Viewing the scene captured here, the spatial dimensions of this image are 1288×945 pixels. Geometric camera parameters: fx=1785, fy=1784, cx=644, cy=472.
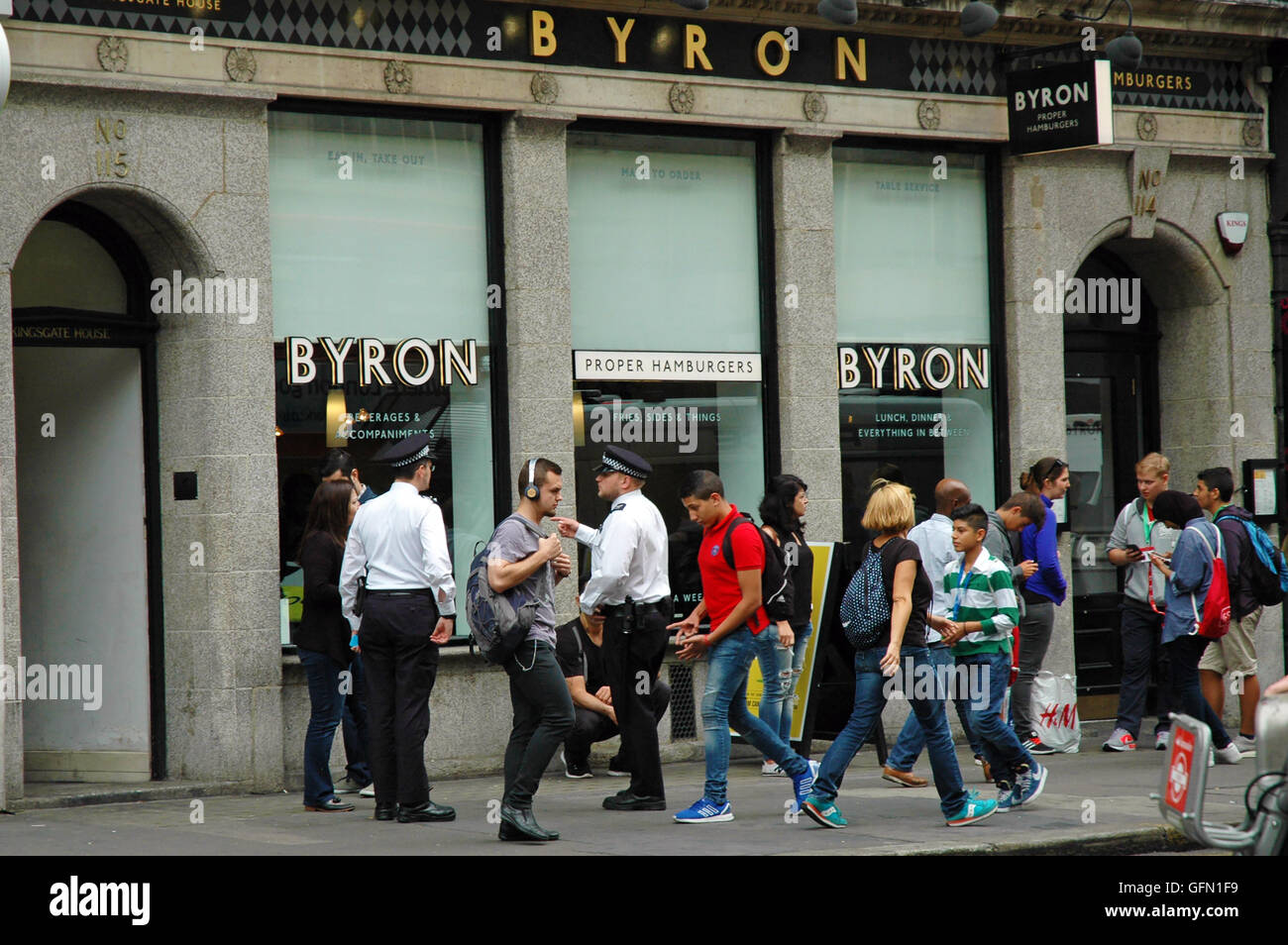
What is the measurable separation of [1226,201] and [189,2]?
892cm

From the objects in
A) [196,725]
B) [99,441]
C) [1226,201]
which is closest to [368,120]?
[99,441]

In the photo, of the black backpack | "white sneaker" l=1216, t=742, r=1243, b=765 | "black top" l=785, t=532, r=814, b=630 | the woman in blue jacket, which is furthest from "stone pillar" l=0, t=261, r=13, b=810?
"white sneaker" l=1216, t=742, r=1243, b=765

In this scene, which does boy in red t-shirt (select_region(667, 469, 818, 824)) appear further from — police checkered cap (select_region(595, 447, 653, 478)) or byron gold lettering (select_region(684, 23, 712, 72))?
byron gold lettering (select_region(684, 23, 712, 72))

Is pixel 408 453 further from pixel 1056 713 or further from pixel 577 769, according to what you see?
pixel 1056 713

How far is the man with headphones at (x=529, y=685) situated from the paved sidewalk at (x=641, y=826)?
0.20 meters

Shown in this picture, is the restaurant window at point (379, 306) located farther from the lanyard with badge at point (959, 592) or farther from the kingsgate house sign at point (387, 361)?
the lanyard with badge at point (959, 592)

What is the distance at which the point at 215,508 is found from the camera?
11.1m

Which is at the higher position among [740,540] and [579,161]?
[579,161]

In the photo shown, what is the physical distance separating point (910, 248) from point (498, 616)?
659cm

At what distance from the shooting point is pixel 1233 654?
1267 centimetres

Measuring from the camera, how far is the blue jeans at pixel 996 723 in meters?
9.63

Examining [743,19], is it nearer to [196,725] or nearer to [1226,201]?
[1226,201]

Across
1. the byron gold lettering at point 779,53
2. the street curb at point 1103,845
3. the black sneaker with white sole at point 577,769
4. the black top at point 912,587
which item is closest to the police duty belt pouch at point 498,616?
the black top at point 912,587

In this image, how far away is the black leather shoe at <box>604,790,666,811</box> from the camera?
10078mm
